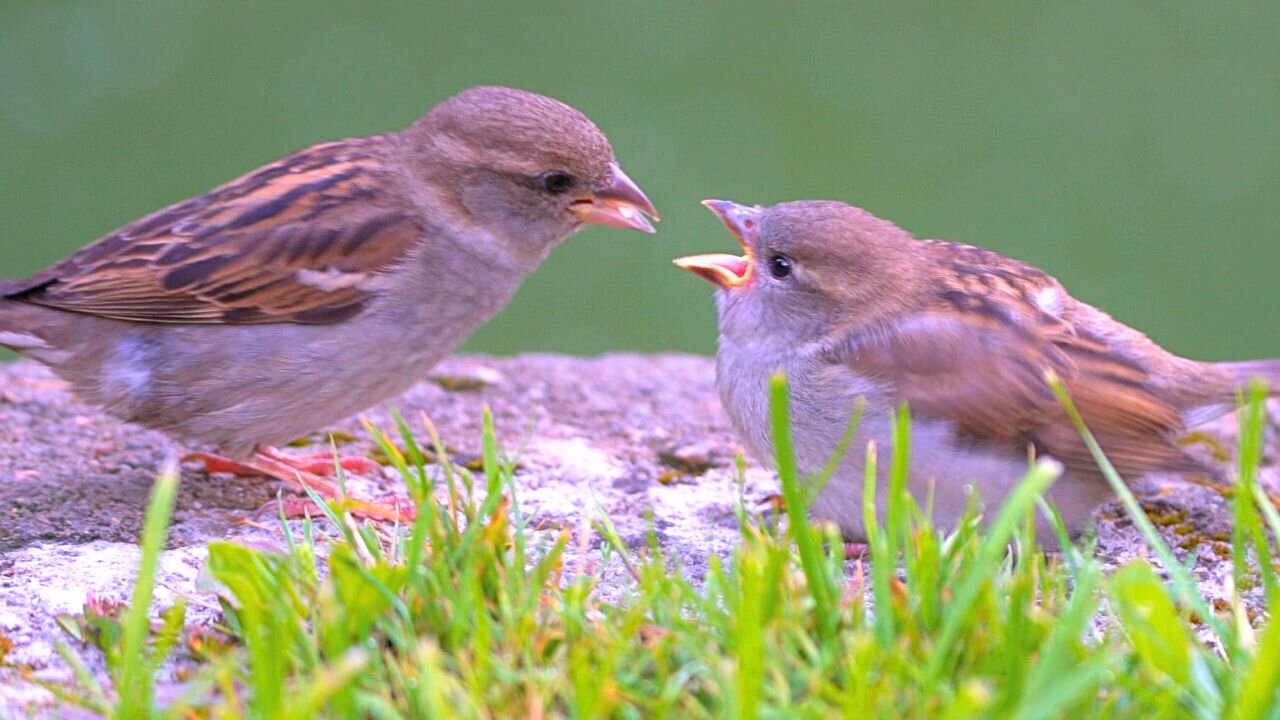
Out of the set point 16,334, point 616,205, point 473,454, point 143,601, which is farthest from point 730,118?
point 143,601

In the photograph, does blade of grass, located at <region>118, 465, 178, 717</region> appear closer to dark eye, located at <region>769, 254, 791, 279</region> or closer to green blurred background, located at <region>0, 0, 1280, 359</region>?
dark eye, located at <region>769, 254, 791, 279</region>

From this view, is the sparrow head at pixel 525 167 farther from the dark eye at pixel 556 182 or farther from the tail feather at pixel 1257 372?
the tail feather at pixel 1257 372

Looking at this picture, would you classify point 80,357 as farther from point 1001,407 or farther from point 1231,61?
point 1231,61

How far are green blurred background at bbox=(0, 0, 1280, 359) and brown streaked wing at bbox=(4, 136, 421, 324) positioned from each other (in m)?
3.74

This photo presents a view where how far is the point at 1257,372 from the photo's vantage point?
4137 mm

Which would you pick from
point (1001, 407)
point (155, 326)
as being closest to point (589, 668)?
point (1001, 407)

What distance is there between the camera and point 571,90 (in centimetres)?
946

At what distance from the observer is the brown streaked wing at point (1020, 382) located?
3.79 m

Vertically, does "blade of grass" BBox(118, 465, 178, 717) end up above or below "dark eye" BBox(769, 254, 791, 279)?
below

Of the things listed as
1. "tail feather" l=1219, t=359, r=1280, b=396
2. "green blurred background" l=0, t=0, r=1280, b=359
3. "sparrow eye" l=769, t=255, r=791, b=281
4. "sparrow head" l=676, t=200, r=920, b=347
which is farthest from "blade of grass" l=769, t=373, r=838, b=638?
"green blurred background" l=0, t=0, r=1280, b=359

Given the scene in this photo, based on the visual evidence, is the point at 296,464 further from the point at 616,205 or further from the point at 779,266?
the point at 779,266

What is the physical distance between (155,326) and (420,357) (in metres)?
0.69

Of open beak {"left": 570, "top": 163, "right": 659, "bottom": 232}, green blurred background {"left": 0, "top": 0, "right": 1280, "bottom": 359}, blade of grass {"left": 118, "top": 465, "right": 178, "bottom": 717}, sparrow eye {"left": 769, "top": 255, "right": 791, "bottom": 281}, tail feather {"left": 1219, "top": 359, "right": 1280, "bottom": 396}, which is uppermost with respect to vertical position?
green blurred background {"left": 0, "top": 0, "right": 1280, "bottom": 359}

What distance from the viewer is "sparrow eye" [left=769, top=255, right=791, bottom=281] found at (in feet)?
13.9
